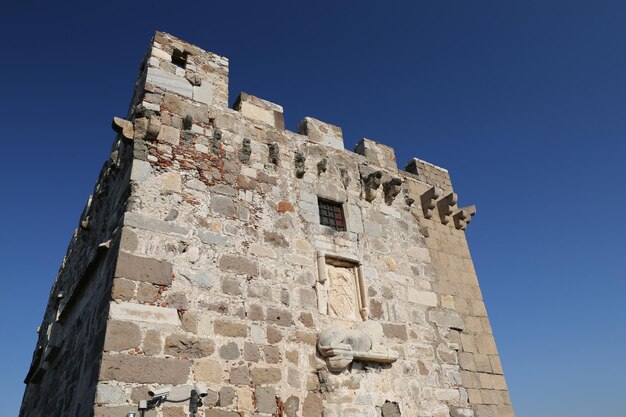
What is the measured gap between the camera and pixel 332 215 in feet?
21.2

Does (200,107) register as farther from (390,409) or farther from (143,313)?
(390,409)

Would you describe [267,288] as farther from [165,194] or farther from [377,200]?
[377,200]

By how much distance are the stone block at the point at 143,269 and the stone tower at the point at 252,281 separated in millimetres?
14

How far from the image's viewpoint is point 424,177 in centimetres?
812

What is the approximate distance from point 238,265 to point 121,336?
1410 mm

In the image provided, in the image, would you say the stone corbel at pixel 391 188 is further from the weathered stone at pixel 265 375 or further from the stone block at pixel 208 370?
the stone block at pixel 208 370

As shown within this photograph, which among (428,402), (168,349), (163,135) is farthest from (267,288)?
(428,402)

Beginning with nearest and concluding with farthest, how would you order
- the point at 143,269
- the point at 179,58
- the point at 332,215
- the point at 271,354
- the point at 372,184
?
the point at 143,269
the point at 271,354
the point at 179,58
the point at 332,215
the point at 372,184

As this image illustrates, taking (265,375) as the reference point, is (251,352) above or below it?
above

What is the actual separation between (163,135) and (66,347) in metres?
2.99

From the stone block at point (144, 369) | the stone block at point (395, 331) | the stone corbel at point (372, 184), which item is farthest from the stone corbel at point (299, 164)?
the stone block at point (144, 369)

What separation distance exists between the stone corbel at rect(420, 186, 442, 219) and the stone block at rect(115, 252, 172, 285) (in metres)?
4.36

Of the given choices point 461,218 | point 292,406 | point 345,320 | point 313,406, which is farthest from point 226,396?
point 461,218

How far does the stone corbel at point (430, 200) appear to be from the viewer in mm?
7531
